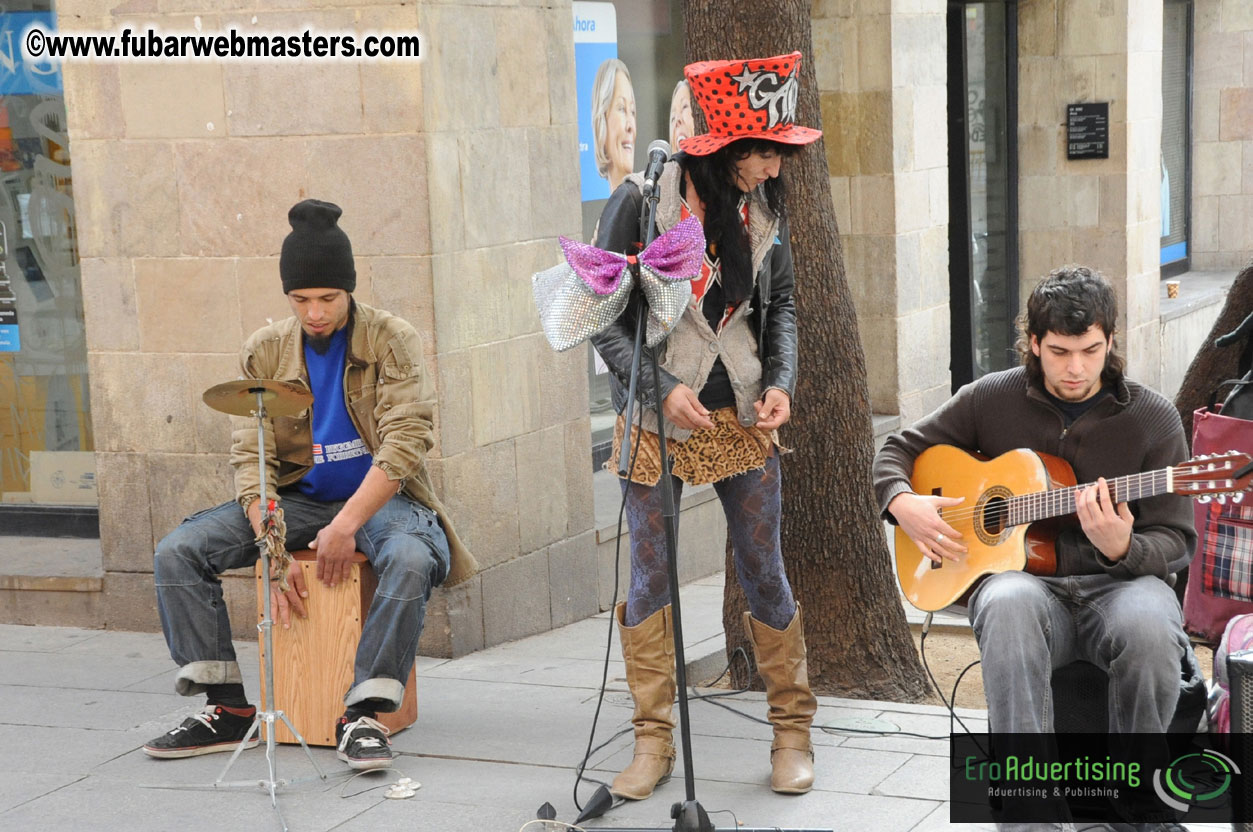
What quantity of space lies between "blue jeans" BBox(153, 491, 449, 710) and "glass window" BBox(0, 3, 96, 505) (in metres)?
2.57

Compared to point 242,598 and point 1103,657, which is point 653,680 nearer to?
point 1103,657

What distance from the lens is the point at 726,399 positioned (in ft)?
14.7

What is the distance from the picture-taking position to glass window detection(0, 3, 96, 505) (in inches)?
281

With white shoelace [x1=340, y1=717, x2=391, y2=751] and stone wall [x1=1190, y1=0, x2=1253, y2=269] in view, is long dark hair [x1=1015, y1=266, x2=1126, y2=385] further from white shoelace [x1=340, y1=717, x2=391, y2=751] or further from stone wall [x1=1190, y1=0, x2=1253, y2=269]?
stone wall [x1=1190, y1=0, x2=1253, y2=269]

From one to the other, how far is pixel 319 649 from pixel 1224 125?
44.2 feet

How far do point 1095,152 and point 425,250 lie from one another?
25.5 feet

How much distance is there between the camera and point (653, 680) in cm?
446

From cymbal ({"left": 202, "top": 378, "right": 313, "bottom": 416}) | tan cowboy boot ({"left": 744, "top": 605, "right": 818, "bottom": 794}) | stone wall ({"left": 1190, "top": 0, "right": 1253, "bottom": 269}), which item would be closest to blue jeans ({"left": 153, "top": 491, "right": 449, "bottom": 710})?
cymbal ({"left": 202, "top": 378, "right": 313, "bottom": 416})

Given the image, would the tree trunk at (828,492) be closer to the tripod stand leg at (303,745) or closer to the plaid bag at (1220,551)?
the plaid bag at (1220,551)

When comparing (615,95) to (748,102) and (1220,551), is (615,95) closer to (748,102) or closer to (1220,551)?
(748,102)

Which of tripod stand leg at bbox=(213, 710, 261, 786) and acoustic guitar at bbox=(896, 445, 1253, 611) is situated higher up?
acoustic guitar at bbox=(896, 445, 1253, 611)

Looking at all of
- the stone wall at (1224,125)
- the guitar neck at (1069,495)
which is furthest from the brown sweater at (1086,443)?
the stone wall at (1224,125)

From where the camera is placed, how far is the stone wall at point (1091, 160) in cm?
1218

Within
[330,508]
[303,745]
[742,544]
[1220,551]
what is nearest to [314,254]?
[330,508]
